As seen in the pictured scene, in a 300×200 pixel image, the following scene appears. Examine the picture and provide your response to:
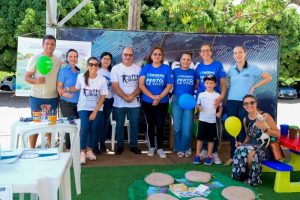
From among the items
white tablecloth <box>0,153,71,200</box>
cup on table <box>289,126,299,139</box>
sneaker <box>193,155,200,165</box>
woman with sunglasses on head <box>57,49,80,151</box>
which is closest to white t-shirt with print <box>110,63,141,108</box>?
woman with sunglasses on head <box>57,49,80,151</box>

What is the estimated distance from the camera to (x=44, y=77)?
4.66 meters

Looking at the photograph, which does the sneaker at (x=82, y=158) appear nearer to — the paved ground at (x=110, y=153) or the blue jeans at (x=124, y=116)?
the paved ground at (x=110, y=153)

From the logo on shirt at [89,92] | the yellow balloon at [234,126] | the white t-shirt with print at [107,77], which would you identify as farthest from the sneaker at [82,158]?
the yellow balloon at [234,126]

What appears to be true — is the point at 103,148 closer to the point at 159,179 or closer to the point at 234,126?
the point at 159,179

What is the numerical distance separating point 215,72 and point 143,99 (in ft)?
3.25

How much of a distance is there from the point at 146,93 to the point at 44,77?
1.26m

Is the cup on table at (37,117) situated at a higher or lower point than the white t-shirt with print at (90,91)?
lower

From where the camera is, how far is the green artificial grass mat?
3758 millimetres

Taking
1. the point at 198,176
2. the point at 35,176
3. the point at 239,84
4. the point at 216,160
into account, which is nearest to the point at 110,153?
the point at 216,160

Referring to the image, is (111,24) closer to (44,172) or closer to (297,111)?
(297,111)

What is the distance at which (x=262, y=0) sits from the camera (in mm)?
7258

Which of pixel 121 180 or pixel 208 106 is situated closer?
pixel 121 180

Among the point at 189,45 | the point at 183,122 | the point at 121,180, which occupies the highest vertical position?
the point at 189,45

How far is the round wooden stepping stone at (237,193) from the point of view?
12.1ft
